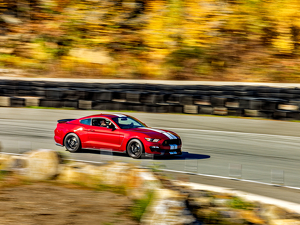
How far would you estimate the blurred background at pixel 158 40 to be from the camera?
2234cm

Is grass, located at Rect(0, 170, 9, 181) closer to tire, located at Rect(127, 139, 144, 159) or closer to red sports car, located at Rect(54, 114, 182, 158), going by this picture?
red sports car, located at Rect(54, 114, 182, 158)

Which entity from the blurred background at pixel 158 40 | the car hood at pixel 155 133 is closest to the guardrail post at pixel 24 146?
the car hood at pixel 155 133

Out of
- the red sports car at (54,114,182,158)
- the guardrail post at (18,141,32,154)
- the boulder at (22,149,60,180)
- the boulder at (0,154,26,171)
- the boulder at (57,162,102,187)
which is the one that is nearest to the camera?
the boulder at (57,162,102,187)

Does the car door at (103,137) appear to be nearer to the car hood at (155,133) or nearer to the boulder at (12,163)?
the car hood at (155,133)

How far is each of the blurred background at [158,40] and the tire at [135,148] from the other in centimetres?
1266

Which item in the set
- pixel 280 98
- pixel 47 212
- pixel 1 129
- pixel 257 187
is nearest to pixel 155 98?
pixel 280 98

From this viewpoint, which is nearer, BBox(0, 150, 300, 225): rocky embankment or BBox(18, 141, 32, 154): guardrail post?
BBox(0, 150, 300, 225): rocky embankment

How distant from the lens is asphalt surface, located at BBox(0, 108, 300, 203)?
802 cm

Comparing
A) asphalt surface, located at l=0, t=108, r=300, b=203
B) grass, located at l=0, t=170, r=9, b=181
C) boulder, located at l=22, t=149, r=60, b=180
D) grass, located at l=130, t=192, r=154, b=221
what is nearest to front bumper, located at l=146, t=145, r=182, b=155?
asphalt surface, located at l=0, t=108, r=300, b=203

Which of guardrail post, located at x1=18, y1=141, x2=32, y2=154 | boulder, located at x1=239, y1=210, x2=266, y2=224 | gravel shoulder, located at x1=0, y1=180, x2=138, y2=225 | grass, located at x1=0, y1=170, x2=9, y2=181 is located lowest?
boulder, located at x1=239, y1=210, x2=266, y2=224

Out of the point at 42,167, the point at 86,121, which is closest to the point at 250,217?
the point at 42,167

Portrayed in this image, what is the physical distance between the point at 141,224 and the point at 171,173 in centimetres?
308

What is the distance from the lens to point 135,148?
9266 mm

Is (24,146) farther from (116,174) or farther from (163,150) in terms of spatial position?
(116,174)
